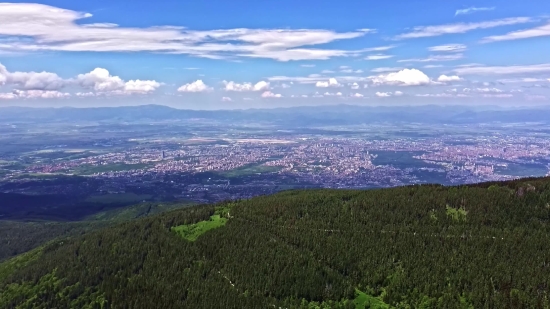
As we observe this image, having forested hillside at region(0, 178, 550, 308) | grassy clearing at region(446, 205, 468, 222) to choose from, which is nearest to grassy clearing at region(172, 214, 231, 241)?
forested hillside at region(0, 178, 550, 308)

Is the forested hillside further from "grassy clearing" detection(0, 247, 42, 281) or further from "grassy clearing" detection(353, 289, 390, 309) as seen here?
"grassy clearing" detection(0, 247, 42, 281)

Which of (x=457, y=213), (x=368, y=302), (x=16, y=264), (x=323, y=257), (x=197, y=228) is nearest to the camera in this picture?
(x=368, y=302)

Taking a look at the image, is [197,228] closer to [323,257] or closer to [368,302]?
[323,257]

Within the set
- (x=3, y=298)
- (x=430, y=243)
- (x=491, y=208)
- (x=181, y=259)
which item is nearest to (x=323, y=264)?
(x=430, y=243)

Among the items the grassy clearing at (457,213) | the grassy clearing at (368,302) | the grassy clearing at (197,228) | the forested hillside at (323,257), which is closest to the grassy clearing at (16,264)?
the forested hillside at (323,257)

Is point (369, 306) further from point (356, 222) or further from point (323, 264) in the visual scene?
point (356, 222)

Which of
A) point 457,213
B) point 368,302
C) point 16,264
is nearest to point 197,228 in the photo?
point 368,302

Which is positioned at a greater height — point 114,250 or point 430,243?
point 430,243
